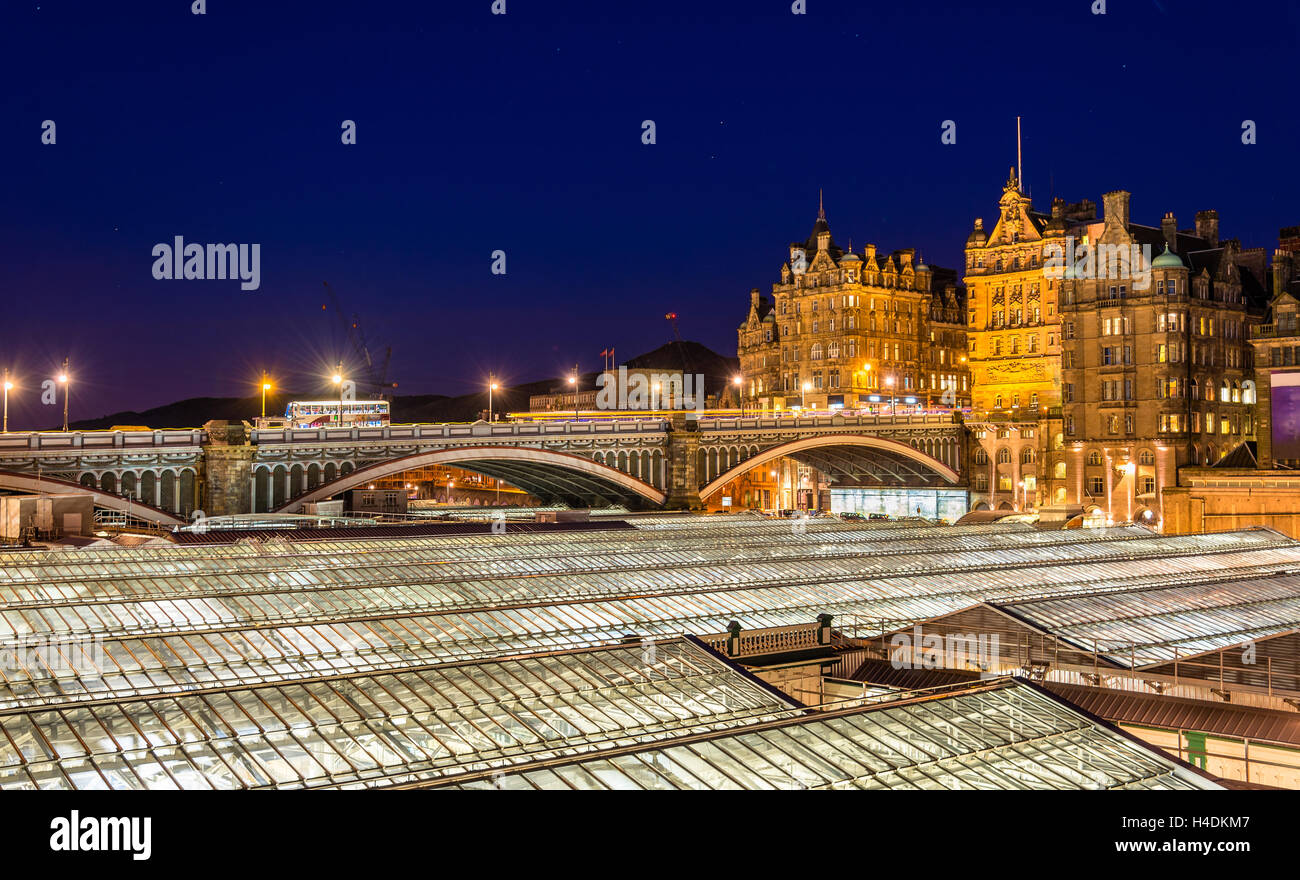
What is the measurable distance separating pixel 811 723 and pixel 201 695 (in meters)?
12.6

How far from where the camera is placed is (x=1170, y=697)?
3547cm

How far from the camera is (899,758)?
941 inches

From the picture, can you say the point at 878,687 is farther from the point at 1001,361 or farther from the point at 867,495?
the point at 1001,361

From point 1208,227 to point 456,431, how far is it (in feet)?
329

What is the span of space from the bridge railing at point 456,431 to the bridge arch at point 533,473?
1295 mm

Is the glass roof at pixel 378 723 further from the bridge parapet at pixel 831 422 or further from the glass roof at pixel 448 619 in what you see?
the bridge parapet at pixel 831 422

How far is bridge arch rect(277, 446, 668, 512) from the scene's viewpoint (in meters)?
86.2

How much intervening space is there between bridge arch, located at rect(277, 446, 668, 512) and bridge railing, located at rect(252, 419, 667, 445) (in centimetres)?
129

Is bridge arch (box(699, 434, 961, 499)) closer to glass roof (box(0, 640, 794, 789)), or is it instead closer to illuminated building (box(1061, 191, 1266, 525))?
illuminated building (box(1061, 191, 1266, 525))

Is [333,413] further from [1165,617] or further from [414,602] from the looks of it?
[1165,617]

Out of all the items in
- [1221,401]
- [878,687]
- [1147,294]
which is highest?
[1147,294]

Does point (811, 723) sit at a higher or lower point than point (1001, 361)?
lower
